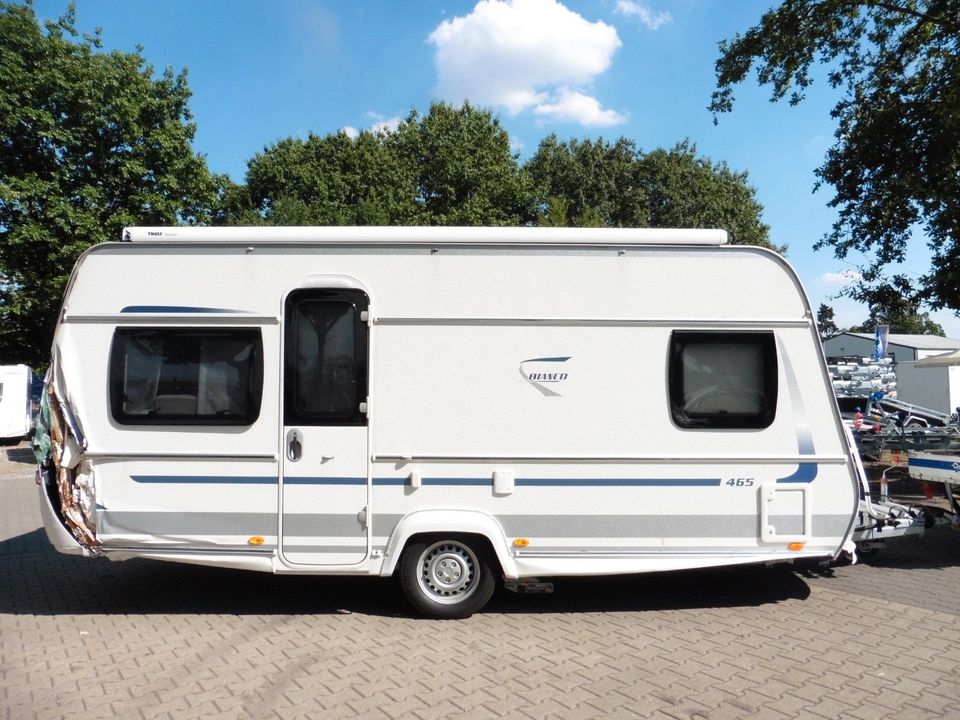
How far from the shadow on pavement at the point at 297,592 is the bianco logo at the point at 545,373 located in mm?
1830

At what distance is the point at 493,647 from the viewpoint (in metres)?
4.87

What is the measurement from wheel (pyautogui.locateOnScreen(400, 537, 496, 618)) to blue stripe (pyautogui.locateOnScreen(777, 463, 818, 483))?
231 centimetres

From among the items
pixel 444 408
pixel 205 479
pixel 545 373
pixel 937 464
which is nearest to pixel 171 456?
pixel 205 479

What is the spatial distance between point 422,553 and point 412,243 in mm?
2334

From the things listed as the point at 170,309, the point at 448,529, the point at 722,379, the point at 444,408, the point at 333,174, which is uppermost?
the point at 333,174

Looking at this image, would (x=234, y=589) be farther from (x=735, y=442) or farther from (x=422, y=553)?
(x=735, y=442)

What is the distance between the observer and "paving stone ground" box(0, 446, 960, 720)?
159 inches

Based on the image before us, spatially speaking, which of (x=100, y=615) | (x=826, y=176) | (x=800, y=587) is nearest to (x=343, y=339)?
(x=100, y=615)

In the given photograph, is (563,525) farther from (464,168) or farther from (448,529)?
(464,168)

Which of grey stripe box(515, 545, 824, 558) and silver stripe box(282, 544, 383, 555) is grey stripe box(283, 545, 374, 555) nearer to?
silver stripe box(282, 544, 383, 555)

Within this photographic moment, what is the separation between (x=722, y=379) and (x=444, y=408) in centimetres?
208

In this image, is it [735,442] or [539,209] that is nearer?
[735,442]

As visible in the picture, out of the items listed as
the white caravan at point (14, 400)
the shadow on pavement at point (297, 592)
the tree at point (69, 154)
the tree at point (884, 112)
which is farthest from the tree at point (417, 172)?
the shadow on pavement at point (297, 592)

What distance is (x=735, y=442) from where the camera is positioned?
5203 millimetres
